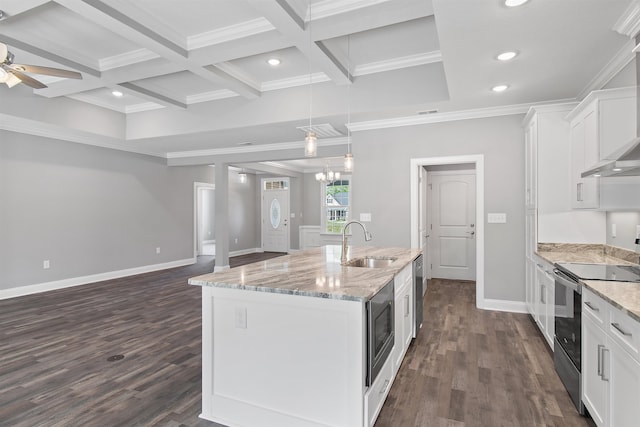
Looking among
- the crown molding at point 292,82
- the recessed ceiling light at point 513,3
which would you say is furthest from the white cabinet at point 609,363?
→ the crown molding at point 292,82

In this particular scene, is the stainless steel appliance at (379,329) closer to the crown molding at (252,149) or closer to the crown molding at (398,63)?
the crown molding at (398,63)

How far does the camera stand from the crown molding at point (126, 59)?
3.86 m

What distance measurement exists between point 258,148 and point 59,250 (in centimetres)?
382

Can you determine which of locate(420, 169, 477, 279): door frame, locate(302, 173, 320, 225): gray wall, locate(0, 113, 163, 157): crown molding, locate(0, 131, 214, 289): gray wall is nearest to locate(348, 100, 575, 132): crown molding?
locate(420, 169, 477, 279): door frame

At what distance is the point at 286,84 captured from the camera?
475 cm

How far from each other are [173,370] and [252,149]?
493 cm

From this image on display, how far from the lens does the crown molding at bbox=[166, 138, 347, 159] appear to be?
6.25 metres

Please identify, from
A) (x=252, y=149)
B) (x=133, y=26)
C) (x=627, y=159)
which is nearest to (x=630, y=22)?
(x=627, y=159)

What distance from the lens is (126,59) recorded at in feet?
13.0

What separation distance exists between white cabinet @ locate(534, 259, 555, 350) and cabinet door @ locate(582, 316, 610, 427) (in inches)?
35.1

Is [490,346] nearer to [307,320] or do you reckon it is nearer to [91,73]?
[307,320]

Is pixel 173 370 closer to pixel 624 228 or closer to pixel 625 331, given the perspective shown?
pixel 625 331

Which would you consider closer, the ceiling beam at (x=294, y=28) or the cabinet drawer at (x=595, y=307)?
the cabinet drawer at (x=595, y=307)

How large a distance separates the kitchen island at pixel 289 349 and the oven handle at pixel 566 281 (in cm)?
114
